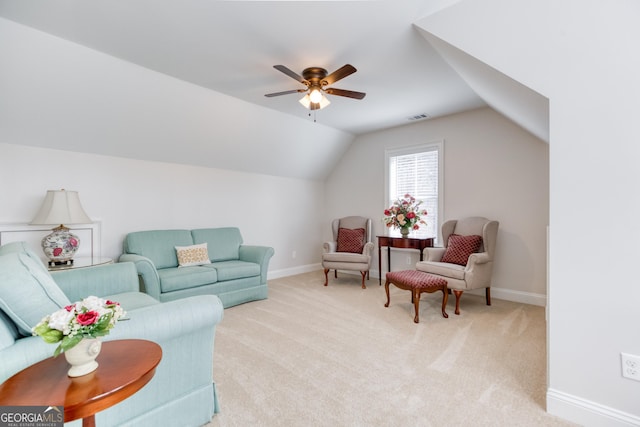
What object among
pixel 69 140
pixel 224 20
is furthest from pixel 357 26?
pixel 69 140

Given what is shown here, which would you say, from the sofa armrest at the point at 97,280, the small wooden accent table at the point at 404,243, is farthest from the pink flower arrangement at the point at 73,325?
the small wooden accent table at the point at 404,243

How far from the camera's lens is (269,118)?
172 inches

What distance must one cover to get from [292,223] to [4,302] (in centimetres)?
463

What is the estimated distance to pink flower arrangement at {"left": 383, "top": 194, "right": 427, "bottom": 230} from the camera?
4.53 m

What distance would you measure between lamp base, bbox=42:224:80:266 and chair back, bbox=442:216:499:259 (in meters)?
4.29

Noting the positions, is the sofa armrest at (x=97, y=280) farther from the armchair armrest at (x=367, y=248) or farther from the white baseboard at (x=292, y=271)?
the armchair armrest at (x=367, y=248)

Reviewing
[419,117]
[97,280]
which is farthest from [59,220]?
[419,117]

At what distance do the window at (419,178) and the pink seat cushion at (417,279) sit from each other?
1412mm

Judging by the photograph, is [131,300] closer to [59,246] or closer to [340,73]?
[59,246]

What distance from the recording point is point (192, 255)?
12.7ft

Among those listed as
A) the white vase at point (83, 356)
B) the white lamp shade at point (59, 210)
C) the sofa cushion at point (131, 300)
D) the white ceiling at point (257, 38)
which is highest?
the white ceiling at point (257, 38)

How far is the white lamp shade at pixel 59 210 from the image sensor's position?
9.26 ft

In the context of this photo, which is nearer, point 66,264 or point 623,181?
point 623,181

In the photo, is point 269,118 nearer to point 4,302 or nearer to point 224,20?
point 224,20
